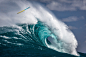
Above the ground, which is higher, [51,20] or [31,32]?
[51,20]

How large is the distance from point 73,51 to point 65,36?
116 inches

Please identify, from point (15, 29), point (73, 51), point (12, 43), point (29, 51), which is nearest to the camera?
point (29, 51)

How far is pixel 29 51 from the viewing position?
1407cm

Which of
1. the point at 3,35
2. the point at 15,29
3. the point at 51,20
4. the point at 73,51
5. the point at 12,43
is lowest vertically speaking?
the point at 73,51

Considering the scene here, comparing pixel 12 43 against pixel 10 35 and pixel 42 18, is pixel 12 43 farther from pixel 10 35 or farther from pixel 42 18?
pixel 42 18

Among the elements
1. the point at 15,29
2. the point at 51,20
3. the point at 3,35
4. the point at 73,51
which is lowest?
the point at 73,51

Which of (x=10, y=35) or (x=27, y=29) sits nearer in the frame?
(x=10, y=35)

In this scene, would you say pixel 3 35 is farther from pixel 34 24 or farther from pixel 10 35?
pixel 34 24

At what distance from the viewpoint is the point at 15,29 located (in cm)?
1792

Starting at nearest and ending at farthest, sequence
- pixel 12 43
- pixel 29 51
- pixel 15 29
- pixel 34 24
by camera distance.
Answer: pixel 29 51 < pixel 12 43 < pixel 15 29 < pixel 34 24

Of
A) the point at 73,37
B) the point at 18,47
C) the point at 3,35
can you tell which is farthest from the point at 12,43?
the point at 73,37

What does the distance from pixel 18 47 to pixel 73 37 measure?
9.64 meters

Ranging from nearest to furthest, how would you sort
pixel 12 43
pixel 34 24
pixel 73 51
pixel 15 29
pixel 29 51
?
1. pixel 29 51
2. pixel 12 43
3. pixel 73 51
4. pixel 15 29
5. pixel 34 24

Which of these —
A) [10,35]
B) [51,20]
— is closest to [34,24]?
[51,20]
